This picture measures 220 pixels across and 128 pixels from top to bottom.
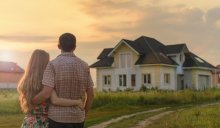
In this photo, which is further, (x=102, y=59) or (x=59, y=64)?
(x=102, y=59)

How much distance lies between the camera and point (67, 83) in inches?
227

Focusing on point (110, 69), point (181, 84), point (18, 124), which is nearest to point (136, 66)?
point (110, 69)

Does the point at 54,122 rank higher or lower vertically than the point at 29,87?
lower

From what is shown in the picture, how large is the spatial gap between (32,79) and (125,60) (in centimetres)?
4450

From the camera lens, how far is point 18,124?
17.7 m

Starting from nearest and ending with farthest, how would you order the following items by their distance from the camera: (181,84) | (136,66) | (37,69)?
(37,69) < (136,66) < (181,84)

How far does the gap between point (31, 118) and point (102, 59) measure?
48052mm

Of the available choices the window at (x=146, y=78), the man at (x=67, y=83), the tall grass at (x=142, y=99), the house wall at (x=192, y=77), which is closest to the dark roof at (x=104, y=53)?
the window at (x=146, y=78)

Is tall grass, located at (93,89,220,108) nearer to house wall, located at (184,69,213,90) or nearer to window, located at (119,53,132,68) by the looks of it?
window, located at (119,53,132,68)

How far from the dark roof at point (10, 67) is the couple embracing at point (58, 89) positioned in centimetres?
8404

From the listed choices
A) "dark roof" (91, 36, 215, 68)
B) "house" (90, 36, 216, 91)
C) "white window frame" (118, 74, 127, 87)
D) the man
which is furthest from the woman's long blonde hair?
"white window frame" (118, 74, 127, 87)

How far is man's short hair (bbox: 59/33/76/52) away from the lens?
19.1 ft

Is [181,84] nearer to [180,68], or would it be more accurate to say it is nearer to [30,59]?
[180,68]

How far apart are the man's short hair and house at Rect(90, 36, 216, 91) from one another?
137 feet
